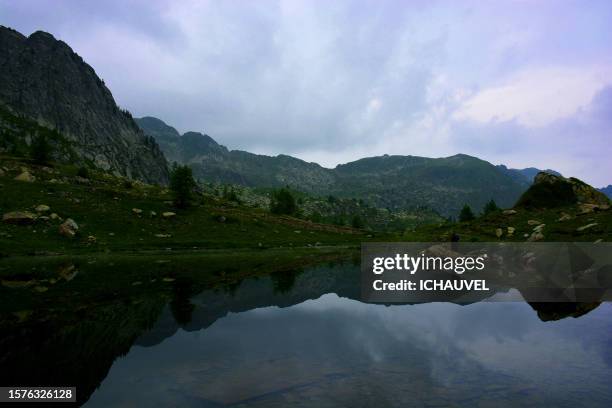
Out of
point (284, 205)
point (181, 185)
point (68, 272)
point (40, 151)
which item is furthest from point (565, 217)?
point (40, 151)

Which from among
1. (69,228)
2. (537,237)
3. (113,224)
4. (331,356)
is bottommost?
(331,356)

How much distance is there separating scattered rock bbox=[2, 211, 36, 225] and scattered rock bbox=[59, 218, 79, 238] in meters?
4.77

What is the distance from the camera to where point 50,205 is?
7538 cm

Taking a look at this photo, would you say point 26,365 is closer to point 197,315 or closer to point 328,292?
point 197,315

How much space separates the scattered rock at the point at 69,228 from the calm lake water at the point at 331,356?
161ft

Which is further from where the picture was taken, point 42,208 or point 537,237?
point 42,208

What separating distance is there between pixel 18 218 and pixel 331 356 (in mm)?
67931

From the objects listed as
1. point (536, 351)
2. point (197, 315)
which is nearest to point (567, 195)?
point (536, 351)

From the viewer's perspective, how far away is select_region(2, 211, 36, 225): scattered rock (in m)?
63.8

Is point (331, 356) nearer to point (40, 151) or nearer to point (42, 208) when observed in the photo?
point (42, 208)

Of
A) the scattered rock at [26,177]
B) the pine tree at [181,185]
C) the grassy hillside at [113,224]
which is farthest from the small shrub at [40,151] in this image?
the pine tree at [181,185]

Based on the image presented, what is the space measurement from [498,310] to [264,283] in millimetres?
19843

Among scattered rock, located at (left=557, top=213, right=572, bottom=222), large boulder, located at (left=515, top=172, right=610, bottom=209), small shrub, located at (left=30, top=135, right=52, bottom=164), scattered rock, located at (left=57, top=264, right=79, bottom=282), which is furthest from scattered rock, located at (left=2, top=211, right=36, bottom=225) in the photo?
large boulder, located at (left=515, top=172, right=610, bottom=209)

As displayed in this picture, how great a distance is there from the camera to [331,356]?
16.0 m
